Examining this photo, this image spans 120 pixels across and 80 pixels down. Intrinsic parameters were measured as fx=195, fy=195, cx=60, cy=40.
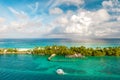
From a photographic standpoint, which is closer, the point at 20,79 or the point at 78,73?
the point at 20,79

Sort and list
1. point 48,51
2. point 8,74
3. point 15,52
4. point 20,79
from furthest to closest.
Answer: point 15,52 < point 48,51 < point 8,74 < point 20,79

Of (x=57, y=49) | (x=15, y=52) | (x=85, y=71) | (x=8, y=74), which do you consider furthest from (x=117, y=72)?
(x=15, y=52)

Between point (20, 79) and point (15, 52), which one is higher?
point (15, 52)

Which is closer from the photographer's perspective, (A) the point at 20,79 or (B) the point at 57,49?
(A) the point at 20,79

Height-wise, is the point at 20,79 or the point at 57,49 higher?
the point at 57,49

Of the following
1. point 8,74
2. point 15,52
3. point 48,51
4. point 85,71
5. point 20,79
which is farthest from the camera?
point 15,52

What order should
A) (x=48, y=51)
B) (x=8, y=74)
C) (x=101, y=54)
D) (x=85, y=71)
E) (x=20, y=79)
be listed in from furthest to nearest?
1. (x=48, y=51)
2. (x=101, y=54)
3. (x=85, y=71)
4. (x=8, y=74)
5. (x=20, y=79)

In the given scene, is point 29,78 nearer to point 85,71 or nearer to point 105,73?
point 85,71

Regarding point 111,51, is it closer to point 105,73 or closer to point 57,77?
point 105,73

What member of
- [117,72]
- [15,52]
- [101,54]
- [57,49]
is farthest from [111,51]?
[15,52]
